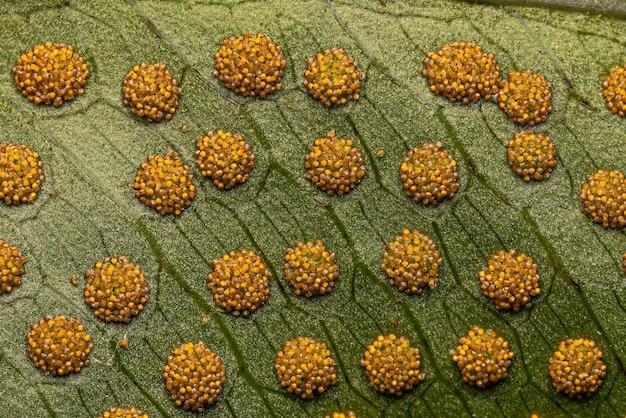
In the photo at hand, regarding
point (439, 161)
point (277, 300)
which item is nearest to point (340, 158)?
point (439, 161)

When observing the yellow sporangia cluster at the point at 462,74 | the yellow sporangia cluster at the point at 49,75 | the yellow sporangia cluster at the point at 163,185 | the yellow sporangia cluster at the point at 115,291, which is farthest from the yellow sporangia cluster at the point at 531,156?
the yellow sporangia cluster at the point at 49,75

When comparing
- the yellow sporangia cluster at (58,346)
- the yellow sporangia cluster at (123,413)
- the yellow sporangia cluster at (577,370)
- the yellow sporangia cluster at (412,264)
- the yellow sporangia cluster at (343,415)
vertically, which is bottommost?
the yellow sporangia cluster at (123,413)

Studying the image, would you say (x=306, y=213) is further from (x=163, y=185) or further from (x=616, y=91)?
(x=616, y=91)

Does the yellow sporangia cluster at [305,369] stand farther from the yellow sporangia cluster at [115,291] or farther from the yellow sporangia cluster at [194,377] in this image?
the yellow sporangia cluster at [115,291]

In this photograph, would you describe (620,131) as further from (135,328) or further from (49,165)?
(49,165)

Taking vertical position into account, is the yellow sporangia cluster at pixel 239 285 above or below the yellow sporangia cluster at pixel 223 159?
below

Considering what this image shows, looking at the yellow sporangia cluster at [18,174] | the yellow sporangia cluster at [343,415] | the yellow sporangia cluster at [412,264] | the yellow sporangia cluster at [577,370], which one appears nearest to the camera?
the yellow sporangia cluster at [343,415]

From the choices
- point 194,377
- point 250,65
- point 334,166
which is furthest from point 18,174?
point 334,166

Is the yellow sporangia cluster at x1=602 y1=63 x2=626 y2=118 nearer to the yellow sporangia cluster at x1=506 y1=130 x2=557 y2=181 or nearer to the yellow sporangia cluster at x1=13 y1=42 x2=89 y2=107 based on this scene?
the yellow sporangia cluster at x1=506 y1=130 x2=557 y2=181
